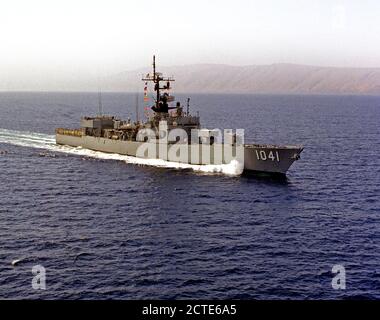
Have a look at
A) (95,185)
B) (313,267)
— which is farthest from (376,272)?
(95,185)

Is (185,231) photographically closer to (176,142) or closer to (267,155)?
(267,155)

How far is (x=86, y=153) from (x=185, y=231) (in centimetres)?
4387

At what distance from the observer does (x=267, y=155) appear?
59031 millimetres

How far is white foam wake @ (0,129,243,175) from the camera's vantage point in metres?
61.4

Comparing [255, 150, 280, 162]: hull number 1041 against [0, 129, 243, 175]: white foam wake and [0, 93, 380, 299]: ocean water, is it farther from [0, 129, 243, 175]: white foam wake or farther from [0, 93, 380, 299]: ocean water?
[0, 129, 243, 175]: white foam wake

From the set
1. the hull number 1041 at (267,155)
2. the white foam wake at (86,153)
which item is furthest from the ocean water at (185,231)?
the hull number 1041 at (267,155)

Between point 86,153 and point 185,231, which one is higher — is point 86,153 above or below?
above

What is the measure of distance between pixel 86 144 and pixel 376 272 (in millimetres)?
60626

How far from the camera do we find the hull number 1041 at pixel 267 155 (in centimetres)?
5862

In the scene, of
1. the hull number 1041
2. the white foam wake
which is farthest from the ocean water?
the hull number 1041

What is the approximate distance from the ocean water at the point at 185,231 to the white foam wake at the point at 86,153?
1317mm

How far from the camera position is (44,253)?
3309 cm

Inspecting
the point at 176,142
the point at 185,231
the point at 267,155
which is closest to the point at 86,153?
the point at 176,142
